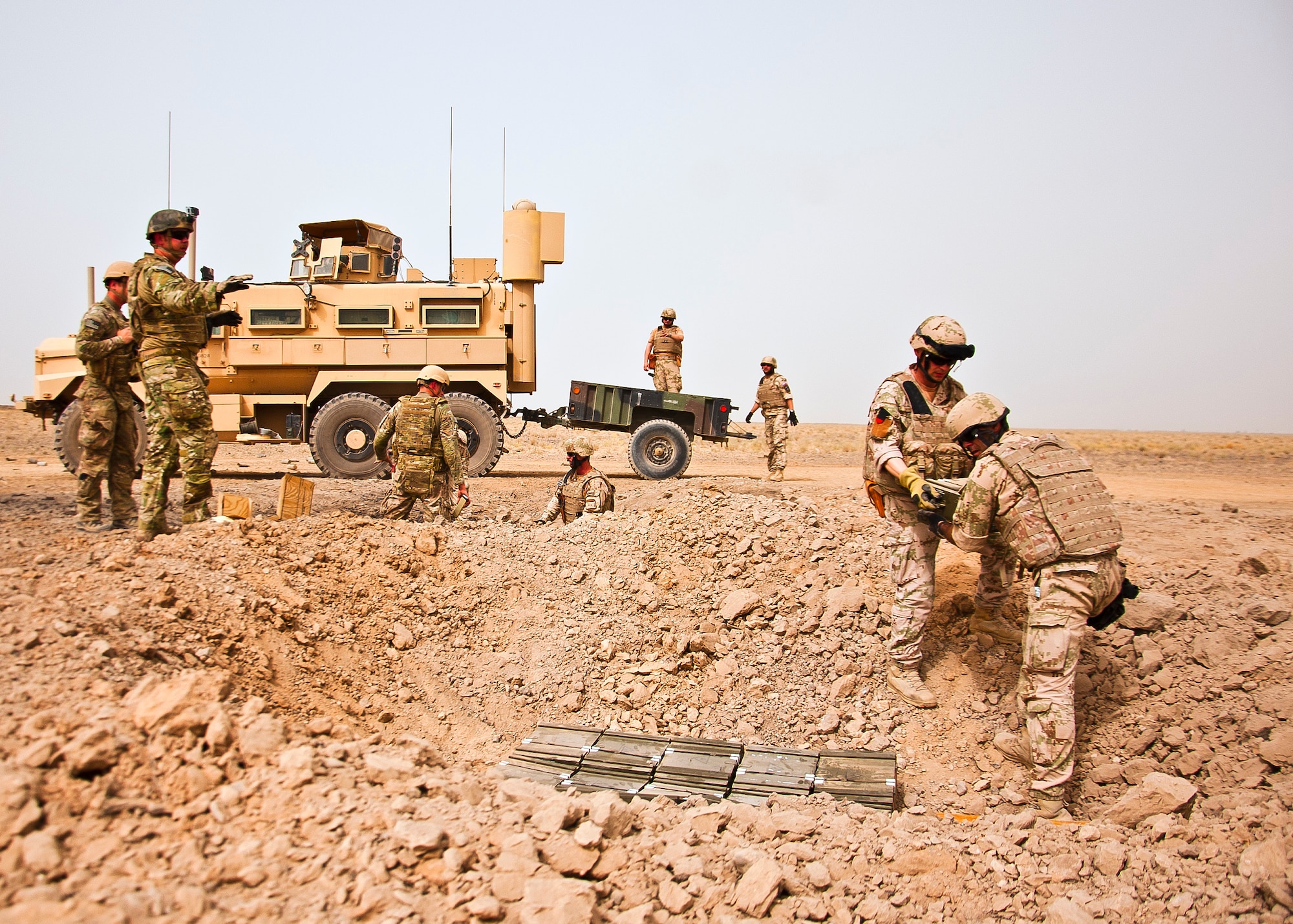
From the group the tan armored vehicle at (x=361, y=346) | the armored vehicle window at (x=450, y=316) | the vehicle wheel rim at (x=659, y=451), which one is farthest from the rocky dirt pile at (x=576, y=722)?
the armored vehicle window at (x=450, y=316)

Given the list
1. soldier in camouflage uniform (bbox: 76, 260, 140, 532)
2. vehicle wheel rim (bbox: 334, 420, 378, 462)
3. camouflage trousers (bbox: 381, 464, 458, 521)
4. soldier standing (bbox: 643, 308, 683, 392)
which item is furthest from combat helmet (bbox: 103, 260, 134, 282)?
soldier standing (bbox: 643, 308, 683, 392)

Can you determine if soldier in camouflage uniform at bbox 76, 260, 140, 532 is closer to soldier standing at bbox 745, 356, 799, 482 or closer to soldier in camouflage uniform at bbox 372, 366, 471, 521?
soldier in camouflage uniform at bbox 372, 366, 471, 521

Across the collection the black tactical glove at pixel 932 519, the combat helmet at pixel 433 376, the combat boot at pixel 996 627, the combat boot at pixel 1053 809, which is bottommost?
the combat boot at pixel 1053 809

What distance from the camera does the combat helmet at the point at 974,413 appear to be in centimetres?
416

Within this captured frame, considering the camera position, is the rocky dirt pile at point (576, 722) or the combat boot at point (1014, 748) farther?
the combat boot at point (1014, 748)

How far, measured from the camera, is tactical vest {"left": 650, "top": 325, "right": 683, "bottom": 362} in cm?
1266

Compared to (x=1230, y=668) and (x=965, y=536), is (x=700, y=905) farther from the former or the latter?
(x=1230, y=668)

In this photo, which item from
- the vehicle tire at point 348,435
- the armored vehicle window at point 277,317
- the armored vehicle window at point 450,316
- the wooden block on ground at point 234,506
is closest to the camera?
the wooden block on ground at point 234,506

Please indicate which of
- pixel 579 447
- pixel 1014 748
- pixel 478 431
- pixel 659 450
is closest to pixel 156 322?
pixel 579 447

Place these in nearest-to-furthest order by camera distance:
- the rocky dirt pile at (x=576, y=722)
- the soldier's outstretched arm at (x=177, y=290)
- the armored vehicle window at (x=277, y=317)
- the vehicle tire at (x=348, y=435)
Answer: the rocky dirt pile at (x=576, y=722) → the soldier's outstretched arm at (x=177, y=290) → the vehicle tire at (x=348, y=435) → the armored vehicle window at (x=277, y=317)

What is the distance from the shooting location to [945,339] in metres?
4.49

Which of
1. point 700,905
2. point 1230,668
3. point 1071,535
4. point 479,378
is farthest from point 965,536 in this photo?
point 479,378

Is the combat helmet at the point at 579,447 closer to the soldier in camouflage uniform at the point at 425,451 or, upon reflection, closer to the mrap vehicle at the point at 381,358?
the soldier in camouflage uniform at the point at 425,451

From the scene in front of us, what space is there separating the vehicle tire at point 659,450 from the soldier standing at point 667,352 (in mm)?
921
